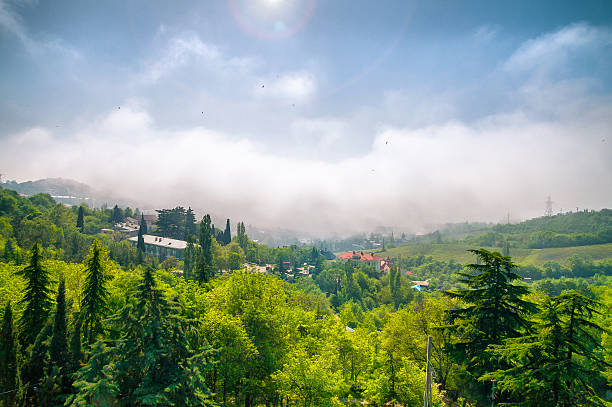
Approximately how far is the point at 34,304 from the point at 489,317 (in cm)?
3402

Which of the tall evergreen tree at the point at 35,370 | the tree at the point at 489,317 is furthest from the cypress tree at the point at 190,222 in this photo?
the tree at the point at 489,317

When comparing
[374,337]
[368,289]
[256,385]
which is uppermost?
[256,385]

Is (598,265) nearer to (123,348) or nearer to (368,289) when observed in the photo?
(368,289)

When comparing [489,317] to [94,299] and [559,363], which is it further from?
[94,299]

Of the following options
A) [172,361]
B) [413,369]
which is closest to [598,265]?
[413,369]

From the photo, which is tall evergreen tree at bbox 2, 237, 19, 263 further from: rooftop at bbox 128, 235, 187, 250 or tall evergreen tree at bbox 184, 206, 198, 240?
tall evergreen tree at bbox 184, 206, 198, 240

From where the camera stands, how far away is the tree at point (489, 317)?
65.7 feet

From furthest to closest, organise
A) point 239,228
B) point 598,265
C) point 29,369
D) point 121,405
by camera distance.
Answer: point 598,265, point 239,228, point 29,369, point 121,405

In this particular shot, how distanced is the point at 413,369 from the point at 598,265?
732 ft

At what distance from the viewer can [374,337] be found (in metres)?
43.4

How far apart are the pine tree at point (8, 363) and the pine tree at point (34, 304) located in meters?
5.10

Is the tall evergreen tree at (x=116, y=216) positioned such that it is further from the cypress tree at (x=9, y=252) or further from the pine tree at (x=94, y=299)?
the pine tree at (x=94, y=299)

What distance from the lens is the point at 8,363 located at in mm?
19578

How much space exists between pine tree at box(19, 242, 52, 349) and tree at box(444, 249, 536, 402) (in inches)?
1241
